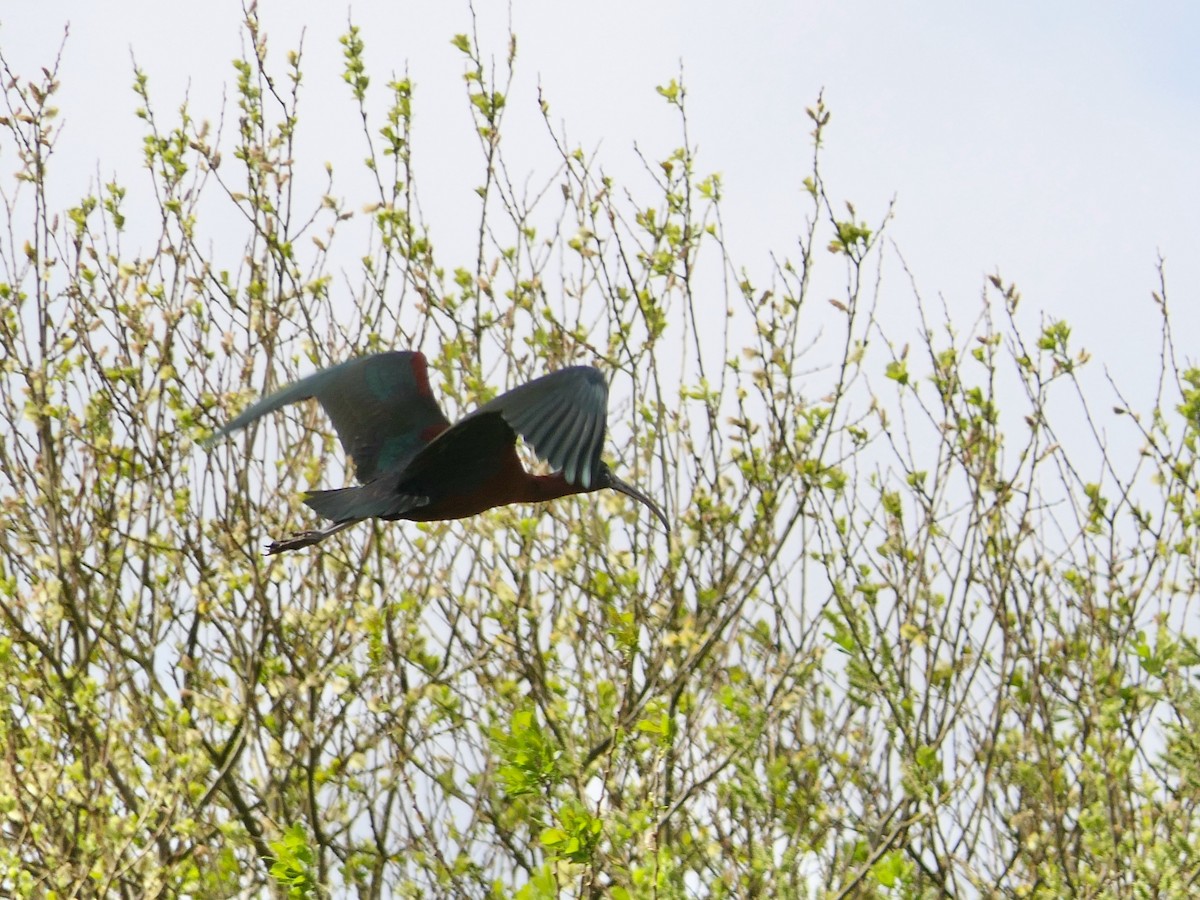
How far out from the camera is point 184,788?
5980mm

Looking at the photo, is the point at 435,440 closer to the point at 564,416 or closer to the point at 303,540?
the point at 303,540

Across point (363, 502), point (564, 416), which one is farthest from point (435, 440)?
point (564, 416)

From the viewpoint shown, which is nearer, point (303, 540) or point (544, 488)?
point (303, 540)

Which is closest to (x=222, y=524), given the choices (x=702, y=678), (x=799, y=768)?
(x=702, y=678)

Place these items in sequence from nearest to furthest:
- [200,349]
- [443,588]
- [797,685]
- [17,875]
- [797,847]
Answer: [797,847], [17,875], [797,685], [443,588], [200,349]

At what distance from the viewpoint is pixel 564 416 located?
466 cm

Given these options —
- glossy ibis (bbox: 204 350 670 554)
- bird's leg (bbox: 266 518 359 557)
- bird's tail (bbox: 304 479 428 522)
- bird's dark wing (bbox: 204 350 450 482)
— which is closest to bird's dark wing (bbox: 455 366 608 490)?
glossy ibis (bbox: 204 350 670 554)

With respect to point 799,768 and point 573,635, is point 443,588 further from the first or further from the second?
point 799,768

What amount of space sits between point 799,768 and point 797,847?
4.74ft

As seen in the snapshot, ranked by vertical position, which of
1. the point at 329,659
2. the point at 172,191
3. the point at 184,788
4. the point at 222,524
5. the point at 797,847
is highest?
the point at 172,191

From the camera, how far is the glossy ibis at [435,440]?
15.3ft

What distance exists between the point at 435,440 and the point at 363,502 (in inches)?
13.4

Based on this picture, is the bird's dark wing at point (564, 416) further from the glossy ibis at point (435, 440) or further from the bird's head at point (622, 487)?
the bird's head at point (622, 487)

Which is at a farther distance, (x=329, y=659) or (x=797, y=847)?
(x=329, y=659)
